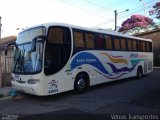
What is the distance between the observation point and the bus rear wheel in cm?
1144

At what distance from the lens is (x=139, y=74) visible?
17.7m

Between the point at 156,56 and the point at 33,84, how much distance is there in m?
23.2

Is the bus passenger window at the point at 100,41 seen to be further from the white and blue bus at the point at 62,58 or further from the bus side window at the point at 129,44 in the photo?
the bus side window at the point at 129,44

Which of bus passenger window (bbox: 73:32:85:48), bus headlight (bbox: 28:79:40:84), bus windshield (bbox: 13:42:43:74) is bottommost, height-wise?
bus headlight (bbox: 28:79:40:84)

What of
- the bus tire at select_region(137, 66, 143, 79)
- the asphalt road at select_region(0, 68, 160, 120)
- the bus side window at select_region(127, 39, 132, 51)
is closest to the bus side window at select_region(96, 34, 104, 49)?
the asphalt road at select_region(0, 68, 160, 120)

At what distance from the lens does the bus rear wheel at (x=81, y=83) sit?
1144cm

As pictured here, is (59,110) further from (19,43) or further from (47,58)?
(19,43)

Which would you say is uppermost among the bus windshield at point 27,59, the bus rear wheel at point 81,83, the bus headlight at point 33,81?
the bus windshield at point 27,59

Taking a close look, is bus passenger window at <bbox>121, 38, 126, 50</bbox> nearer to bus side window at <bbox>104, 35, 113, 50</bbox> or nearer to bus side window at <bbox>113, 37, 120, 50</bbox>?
bus side window at <bbox>113, 37, 120, 50</bbox>

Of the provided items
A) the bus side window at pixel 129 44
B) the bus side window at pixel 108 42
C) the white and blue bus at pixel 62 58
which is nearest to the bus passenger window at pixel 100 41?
the white and blue bus at pixel 62 58

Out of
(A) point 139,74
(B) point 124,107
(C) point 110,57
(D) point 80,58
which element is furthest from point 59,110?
(A) point 139,74

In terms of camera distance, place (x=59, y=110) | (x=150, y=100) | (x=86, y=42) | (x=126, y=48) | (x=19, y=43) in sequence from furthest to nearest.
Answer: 1. (x=126, y=48)
2. (x=86, y=42)
3. (x=19, y=43)
4. (x=150, y=100)
5. (x=59, y=110)

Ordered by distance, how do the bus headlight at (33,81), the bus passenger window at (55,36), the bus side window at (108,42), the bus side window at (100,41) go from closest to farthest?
the bus headlight at (33,81), the bus passenger window at (55,36), the bus side window at (100,41), the bus side window at (108,42)

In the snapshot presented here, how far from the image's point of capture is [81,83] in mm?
11672
